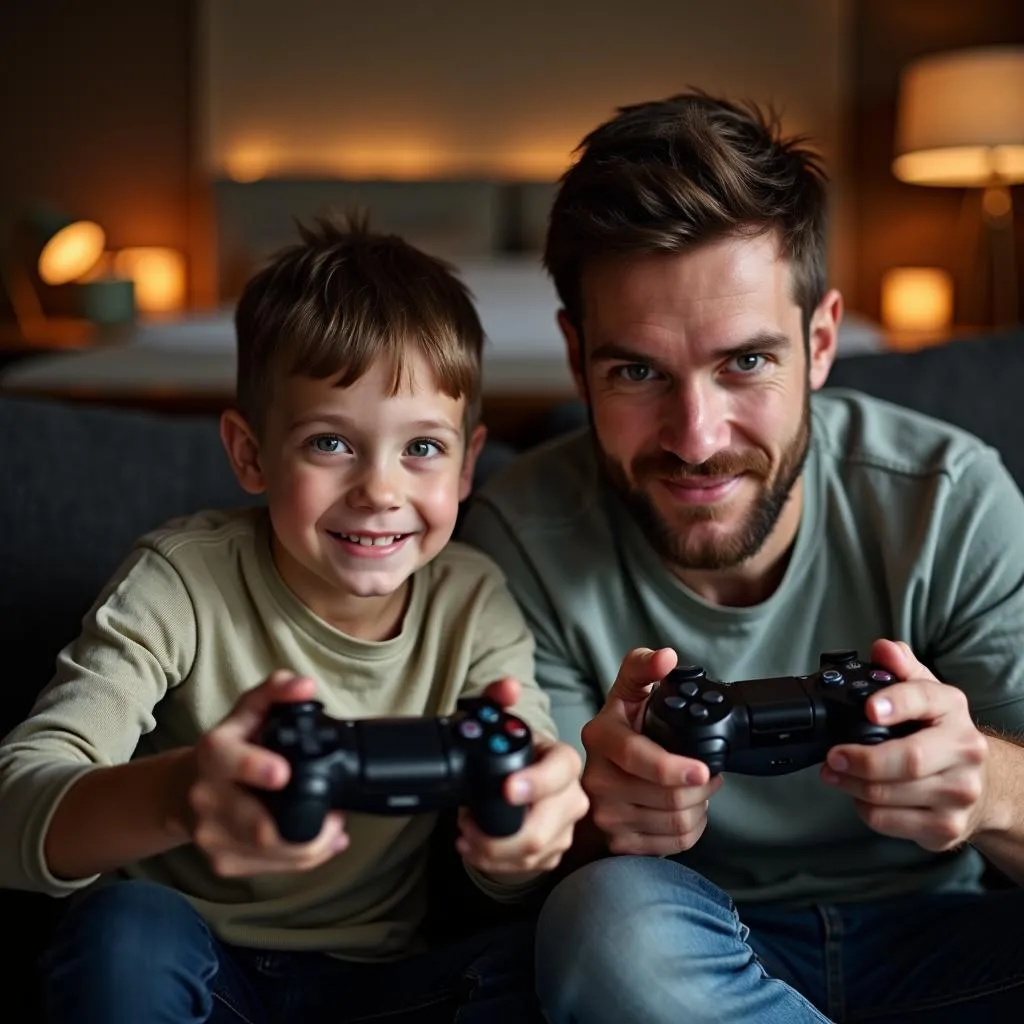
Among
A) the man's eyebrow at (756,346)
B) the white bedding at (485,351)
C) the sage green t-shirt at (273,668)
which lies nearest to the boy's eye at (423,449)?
the sage green t-shirt at (273,668)

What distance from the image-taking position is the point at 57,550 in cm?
123

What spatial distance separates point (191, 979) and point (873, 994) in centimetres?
52

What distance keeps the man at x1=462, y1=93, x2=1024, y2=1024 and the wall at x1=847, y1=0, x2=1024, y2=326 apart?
3649 mm

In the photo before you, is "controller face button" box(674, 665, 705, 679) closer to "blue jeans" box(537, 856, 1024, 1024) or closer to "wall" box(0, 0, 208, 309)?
"blue jeans" box(537, 856, 1024, 1024)

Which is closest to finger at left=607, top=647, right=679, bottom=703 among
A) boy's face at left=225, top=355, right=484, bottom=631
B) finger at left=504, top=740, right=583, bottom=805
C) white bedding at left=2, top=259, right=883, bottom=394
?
finger at left=504, top=740, right=583, bottom=805

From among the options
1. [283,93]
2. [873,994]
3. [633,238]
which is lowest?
[873,994]

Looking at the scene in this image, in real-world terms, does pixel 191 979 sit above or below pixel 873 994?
above

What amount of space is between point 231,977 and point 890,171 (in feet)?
14.0

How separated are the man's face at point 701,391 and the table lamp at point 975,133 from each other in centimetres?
319

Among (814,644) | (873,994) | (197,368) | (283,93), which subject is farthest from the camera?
(283,93)

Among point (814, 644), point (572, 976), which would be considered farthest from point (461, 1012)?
point (814, 644)

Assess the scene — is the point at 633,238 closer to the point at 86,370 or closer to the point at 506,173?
the point at 86,370

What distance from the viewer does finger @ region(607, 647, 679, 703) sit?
0.87 meters

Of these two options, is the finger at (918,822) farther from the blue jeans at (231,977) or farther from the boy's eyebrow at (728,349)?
the boy's eyebrow at (728,349)
